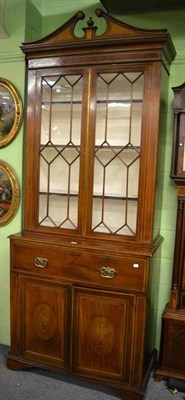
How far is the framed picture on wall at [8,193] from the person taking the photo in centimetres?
251

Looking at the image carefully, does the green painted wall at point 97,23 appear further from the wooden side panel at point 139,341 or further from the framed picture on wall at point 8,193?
the wooden side panel at point 139,341

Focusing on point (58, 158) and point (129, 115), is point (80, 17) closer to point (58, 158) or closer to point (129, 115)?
point (129, 115)

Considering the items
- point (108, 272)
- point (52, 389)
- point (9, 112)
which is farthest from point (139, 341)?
point (9, 112)

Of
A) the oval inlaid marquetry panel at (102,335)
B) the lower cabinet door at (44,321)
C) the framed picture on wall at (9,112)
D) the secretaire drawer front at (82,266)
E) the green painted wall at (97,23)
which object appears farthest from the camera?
the framed picture on wall at (9,112)

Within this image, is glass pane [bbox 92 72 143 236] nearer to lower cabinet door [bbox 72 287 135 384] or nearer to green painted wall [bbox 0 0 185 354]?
green painted wall [bbox 0 0 185 354]

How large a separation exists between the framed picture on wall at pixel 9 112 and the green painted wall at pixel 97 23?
0.04m

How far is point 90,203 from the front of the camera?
7.07 feet

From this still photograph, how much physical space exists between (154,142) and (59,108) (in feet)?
2.36

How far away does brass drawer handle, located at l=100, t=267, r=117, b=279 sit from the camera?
2.04m

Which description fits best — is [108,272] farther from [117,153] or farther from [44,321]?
[117,153]

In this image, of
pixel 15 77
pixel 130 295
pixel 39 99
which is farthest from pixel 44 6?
pixel 130 295

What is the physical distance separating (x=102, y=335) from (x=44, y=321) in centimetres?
42

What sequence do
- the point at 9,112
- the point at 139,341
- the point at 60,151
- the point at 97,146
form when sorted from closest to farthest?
the point at 139,341
the point at 97,146
the point at 60,151
the point at 9,112

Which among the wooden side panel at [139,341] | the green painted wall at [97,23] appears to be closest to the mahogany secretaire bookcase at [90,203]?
the wooden side panel at [139,341]
